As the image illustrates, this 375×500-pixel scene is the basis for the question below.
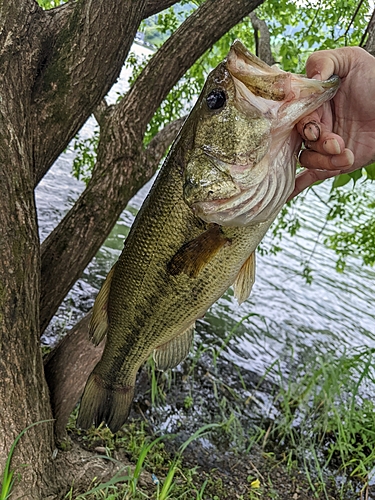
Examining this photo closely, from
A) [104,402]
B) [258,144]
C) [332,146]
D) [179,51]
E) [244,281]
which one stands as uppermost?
[179,51]

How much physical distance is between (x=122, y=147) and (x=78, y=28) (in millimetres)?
853

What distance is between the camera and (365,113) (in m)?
1.99

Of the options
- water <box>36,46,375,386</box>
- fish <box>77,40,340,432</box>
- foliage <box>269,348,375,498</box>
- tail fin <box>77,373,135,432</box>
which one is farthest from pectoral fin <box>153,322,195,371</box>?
water <box>36,46,375,386</box>

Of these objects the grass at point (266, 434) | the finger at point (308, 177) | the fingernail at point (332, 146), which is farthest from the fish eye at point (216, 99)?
the grass at point (266, 434)

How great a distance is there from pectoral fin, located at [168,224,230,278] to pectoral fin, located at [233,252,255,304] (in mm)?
210

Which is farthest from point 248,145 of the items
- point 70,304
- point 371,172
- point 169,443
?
point 70,304

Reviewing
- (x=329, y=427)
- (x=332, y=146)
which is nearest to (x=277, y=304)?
(x=329, y=427)

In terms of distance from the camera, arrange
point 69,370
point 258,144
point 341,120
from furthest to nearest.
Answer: point 69,370, point 341,120, point 258,144

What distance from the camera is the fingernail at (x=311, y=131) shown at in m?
1.69

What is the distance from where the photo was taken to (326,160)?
5.99 feet

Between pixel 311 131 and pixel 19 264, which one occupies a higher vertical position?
pixel 311 131

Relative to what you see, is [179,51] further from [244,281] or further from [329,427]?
[329,427]

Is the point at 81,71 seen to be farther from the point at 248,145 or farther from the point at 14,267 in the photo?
the point at 248,145

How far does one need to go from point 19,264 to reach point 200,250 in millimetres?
1093
